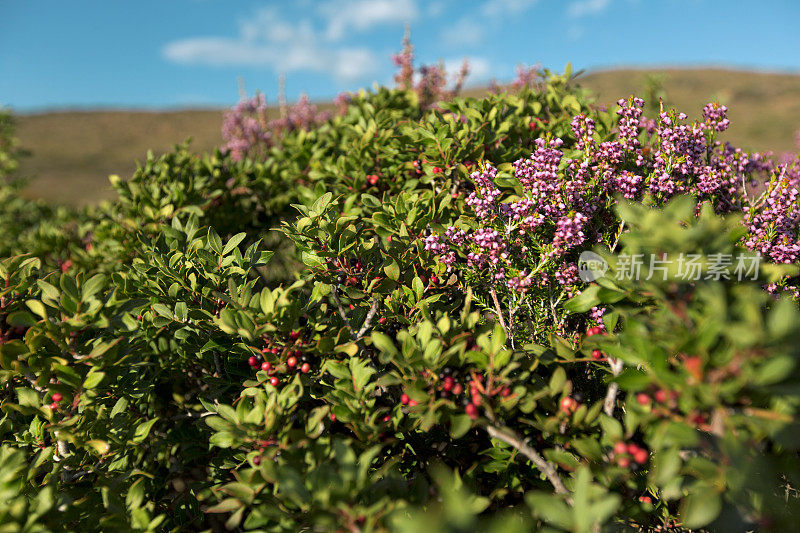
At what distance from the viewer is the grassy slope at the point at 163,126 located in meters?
52.9

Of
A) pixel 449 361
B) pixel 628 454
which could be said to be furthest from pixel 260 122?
pixel 628 454

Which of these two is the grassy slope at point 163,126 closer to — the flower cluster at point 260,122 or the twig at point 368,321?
the flower cluster at point 260,122

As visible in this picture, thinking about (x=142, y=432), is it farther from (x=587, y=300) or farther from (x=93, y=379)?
(x=587, y=300)

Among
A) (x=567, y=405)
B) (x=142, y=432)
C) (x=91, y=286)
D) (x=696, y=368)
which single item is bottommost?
(x=142, y=432)

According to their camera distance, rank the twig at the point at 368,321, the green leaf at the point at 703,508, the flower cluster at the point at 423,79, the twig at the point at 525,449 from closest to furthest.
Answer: the green leaf at the point at 703,508 < the twig at the point at 525,449 < the twig at the point at 368,321 < the flower cluster at the point at 423,79

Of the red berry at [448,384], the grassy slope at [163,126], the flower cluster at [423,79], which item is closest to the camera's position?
the red berry at [448,384]

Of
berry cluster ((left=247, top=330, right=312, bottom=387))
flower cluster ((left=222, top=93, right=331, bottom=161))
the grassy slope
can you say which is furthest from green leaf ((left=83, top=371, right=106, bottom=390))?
the grassy slope

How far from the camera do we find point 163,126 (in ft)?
268

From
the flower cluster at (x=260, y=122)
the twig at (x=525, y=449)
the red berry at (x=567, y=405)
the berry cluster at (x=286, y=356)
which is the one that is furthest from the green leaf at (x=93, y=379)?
the flower cluster at (x=260, y=122)

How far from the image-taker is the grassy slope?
52.9m

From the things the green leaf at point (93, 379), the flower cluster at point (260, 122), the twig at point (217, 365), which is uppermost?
the flower cluster at point (260, 122)

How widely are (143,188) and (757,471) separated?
500 cm

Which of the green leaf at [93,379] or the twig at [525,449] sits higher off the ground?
the green leaf at [93,379]

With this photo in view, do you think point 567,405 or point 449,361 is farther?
point 449,361
